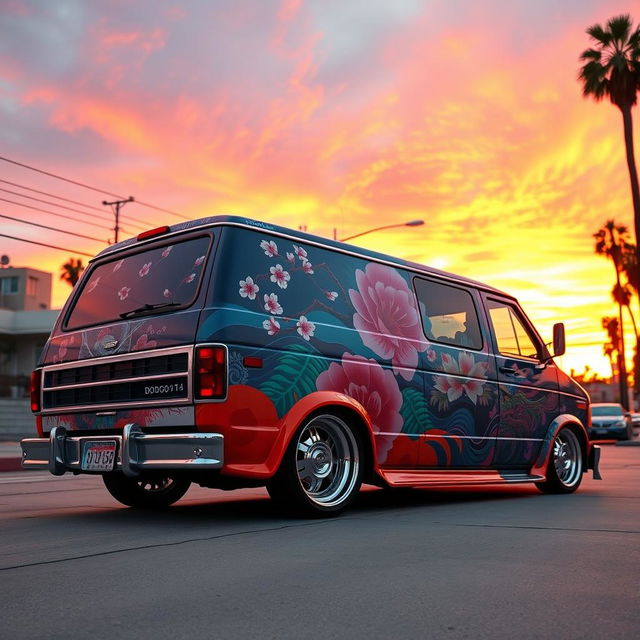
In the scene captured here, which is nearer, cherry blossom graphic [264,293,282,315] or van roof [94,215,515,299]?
cherry blossom graphic [264,293,282,315]

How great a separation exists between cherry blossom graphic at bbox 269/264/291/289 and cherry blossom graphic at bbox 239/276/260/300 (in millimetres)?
211

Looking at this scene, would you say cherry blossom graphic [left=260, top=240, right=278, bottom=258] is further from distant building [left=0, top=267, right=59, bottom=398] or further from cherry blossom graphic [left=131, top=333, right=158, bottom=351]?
distant building [left=0, top=267, right=59, bottom=398]

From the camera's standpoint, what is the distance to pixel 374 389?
7.13 meters

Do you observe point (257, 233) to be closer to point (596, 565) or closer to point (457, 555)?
point (457, 555)

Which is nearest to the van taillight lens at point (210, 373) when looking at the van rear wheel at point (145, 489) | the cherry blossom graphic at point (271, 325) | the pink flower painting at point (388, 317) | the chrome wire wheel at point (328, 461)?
the cherry blossom graphic at point (271, 325)

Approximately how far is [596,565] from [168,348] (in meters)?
3.20

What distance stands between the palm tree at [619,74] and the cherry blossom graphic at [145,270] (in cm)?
2928

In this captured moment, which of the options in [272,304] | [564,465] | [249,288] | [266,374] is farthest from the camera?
[564,465]

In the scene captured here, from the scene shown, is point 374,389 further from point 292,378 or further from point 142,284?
point 142,284

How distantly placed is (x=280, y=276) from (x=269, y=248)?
232 millimetres

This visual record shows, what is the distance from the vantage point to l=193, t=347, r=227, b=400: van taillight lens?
231 inches

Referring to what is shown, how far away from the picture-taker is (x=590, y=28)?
34.0m

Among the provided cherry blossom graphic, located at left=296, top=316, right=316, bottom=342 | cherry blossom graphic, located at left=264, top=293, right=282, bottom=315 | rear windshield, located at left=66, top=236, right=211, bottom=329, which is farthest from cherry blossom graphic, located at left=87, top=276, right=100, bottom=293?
cherry blossom graphic, located at left=296, top=316, right=316, bottom=342

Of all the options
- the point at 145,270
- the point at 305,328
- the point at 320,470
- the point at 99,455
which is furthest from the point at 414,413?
the point at 99,455
